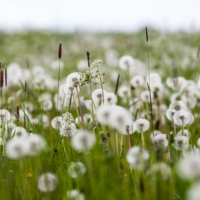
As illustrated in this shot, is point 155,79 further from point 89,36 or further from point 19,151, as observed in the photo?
point 89,36

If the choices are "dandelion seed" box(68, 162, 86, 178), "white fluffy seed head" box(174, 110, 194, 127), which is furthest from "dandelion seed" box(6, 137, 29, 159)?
"white fluffy seed head" box(174, 110, 194, 127)

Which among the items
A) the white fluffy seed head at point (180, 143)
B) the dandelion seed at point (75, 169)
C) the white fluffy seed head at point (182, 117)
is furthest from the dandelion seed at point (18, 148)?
the white fluffy seed head at point (182, 117)

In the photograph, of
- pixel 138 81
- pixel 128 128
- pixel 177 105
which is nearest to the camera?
pixel 128 128

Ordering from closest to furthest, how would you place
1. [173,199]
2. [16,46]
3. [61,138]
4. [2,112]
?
[173,199]
[61,138]
[2,112]
[16,46]

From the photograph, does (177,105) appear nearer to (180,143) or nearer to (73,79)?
(180,143)

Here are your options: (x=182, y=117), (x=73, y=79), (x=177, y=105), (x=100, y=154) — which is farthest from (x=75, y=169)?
(x=177, y=105)

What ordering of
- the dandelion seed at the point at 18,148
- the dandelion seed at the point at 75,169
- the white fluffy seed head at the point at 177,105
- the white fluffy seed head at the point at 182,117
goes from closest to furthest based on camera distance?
the dandelion seed at the point at 18,148, the dandelion seed at the point at 75,169, the white fluffy seed head at the point at 182,117, the white fluffy seed head at the point at 177,105

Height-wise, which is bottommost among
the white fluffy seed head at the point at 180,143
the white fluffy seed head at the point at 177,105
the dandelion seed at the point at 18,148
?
the white fluffy seed head at the point at 180,143

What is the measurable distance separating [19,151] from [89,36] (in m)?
14.5

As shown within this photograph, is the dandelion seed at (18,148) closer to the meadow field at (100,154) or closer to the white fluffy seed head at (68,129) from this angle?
the meadow field at (100,154)

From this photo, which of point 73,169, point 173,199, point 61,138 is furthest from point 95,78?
point 173,199

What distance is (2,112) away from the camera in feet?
7.25

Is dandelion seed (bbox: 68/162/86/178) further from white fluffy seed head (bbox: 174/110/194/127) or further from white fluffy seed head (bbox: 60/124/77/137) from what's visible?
white fluffy seed head (bbox: 174/110/194/127)

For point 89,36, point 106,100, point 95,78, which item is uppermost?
point 89,36
